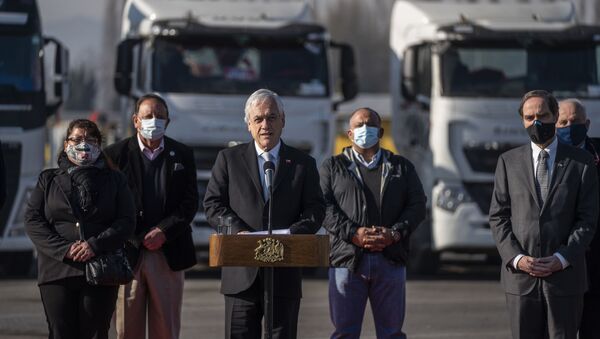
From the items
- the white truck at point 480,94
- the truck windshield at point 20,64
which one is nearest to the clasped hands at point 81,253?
the truck windshield at point 20,64

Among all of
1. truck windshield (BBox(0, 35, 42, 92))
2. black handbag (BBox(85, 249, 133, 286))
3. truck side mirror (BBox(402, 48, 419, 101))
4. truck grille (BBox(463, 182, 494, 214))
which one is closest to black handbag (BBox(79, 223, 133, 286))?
black handbag (BBox(85, 249, 133, 286))

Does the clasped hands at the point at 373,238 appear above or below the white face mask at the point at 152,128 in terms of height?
below

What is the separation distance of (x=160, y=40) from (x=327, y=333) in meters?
6.18

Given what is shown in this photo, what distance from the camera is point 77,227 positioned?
874 centimetres

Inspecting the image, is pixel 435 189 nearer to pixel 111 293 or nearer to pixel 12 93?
pixel 12 93

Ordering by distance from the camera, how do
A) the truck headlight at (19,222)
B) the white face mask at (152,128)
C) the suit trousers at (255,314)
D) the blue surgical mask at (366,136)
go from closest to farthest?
the suit trousers at (255,314)
the white face mask at (152,128)
the blue surgical mask at (366,136)
the truck headlight at (19,222)

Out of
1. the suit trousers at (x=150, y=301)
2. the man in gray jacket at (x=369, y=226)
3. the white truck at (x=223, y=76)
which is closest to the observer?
the suit trousers at (x=150, y=301)

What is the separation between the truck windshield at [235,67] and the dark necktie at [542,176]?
9737 millimetres

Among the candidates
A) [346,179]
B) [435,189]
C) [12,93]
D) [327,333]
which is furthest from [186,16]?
[346,179]

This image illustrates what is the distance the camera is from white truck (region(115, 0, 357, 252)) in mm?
18359

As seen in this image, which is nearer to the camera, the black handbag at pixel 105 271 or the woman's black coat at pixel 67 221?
the black handbag at pixel 105 271

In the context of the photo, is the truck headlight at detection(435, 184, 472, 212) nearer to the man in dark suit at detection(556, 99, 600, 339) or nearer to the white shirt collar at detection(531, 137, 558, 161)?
the man in dark suit at detection(556, 99, 600, 339)

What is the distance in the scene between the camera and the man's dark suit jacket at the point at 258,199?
8.67 m

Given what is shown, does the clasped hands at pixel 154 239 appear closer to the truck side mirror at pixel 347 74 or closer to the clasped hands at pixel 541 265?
the clasped hands at pixel 541 265
